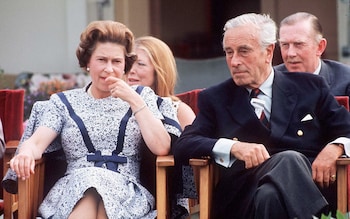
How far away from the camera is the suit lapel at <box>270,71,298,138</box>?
5.20 meters

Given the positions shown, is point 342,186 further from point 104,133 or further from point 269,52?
point 104,133

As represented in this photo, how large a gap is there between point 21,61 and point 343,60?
3.25 metres

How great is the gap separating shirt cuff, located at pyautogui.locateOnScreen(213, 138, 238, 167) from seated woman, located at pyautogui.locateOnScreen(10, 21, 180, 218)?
385 millimetres

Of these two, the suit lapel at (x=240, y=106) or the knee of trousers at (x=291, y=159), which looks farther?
the suit lapel at (x=240, y=106)

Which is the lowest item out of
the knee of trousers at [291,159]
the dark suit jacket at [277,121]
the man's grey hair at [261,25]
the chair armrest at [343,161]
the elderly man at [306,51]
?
the chair armrest at [343,161]

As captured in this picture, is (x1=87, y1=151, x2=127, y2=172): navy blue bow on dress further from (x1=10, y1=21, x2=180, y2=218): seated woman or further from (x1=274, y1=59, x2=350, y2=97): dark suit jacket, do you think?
(x1=274, y1=59, x2=350, y2=97): dark suit jacket

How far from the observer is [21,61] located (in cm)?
1094

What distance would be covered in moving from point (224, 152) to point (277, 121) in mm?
334

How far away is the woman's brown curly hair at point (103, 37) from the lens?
217 inches

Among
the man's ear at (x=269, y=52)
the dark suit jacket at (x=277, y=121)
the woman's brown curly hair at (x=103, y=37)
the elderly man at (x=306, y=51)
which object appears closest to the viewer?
the dark suit jacket at (x=277, y=121)

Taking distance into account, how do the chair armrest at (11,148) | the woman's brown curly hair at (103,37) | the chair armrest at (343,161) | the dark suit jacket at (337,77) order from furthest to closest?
the dark suit jacket at (337,77) → the chair armrest at (11,148) → the woman's brown curly hair at (103,37) → the chair armrest at (343,161)

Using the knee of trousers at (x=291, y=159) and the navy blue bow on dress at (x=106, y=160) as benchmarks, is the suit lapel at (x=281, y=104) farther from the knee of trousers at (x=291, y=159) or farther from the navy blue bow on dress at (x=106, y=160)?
the navy blue bow on dress at (x=106, y=160)

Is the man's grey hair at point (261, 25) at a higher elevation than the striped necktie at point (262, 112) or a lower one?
higher

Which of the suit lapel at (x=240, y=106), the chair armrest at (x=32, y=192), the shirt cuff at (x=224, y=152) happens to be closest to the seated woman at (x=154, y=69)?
the suit lapel at (x=240, y=106)
